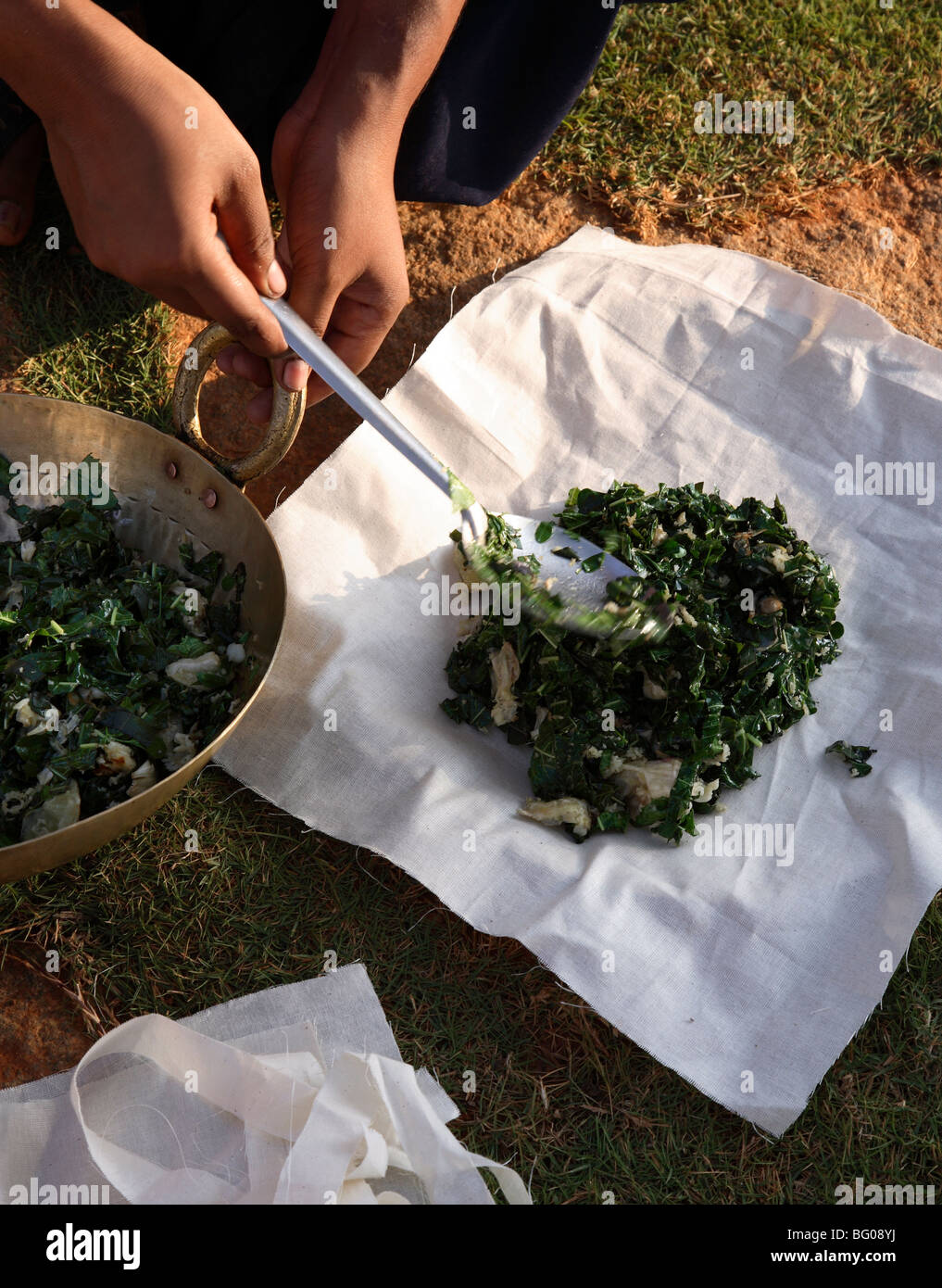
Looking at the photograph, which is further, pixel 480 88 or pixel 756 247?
pixel 756 247

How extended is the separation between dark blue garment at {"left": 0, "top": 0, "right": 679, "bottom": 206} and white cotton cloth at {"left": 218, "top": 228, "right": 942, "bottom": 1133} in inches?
12.6

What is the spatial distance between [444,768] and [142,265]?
1020mm

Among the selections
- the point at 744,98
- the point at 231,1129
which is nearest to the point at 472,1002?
the point at 231,1129

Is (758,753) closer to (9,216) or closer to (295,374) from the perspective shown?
(295,374)

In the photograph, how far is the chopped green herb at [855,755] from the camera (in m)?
2.16

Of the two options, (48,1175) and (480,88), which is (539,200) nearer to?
(480,88)

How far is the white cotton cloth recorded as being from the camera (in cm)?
192

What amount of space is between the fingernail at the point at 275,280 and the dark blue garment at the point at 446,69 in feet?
2.84

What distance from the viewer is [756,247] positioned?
3.07m

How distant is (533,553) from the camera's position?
2.20m

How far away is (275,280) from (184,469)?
0.41m

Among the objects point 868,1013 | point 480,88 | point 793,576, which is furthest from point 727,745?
point 480,88

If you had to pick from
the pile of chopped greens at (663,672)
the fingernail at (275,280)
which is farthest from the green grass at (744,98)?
the fingernail at (275,280)

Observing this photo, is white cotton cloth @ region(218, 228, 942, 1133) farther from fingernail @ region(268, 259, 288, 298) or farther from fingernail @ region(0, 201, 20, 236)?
fingernail @ region(0, 201, 20, 236)
